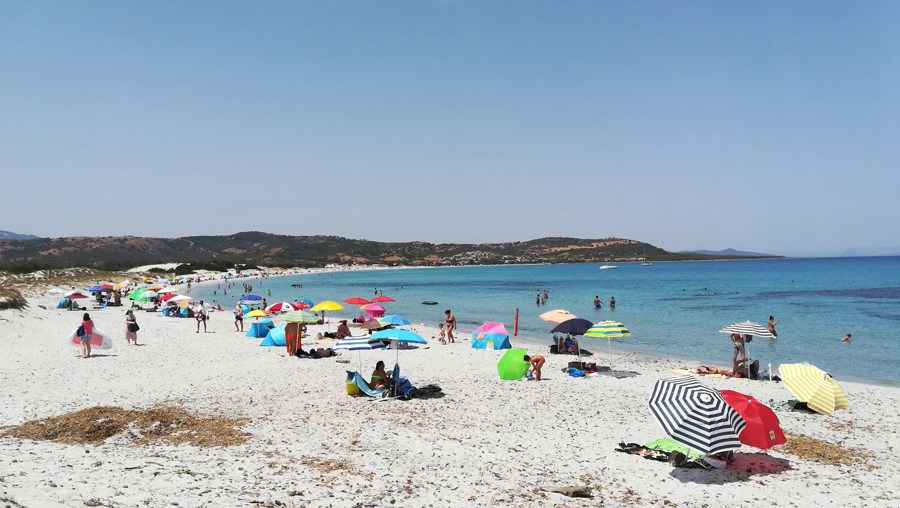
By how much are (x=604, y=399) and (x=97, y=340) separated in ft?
54.4

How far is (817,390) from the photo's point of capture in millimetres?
11891

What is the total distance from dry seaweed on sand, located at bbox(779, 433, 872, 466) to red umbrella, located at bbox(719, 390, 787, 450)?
4.04 feet

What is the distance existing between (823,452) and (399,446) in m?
7.35

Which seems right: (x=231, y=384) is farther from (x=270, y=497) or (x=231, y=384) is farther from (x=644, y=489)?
(x=644, y=489)

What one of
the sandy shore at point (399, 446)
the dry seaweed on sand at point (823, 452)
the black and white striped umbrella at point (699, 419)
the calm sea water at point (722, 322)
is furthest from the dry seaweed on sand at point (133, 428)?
the calm sea water at point (722, 322)

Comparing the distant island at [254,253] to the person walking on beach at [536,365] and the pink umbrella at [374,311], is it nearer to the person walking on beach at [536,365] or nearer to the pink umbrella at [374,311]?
the pink umbrella at [374,311]

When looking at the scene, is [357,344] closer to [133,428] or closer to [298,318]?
[133,428]

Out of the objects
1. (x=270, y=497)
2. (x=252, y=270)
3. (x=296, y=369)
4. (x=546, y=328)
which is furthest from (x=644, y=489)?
(x=252, y=270)

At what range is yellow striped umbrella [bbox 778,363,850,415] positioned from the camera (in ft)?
38.8

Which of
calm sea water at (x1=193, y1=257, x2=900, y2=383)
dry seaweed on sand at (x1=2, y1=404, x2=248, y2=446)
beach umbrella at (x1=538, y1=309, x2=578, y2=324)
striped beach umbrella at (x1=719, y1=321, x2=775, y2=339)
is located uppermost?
striped beach umbrella at (x1=719, y1=321, x2=775, y2=339)

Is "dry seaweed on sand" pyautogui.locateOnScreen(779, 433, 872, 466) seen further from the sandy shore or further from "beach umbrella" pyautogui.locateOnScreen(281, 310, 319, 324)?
"beach umbrella" pyautogui.locateOnScreen(281, 310, 319, 324)

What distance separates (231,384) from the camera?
48.5 feet

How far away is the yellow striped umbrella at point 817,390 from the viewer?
11820 millimetres

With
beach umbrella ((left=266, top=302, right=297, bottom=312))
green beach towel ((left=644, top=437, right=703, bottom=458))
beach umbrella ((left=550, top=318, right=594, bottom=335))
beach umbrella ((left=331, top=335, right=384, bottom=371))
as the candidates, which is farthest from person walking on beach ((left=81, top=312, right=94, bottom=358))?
green beach towel ((left=644, top=437, right=703, bottom=458))
